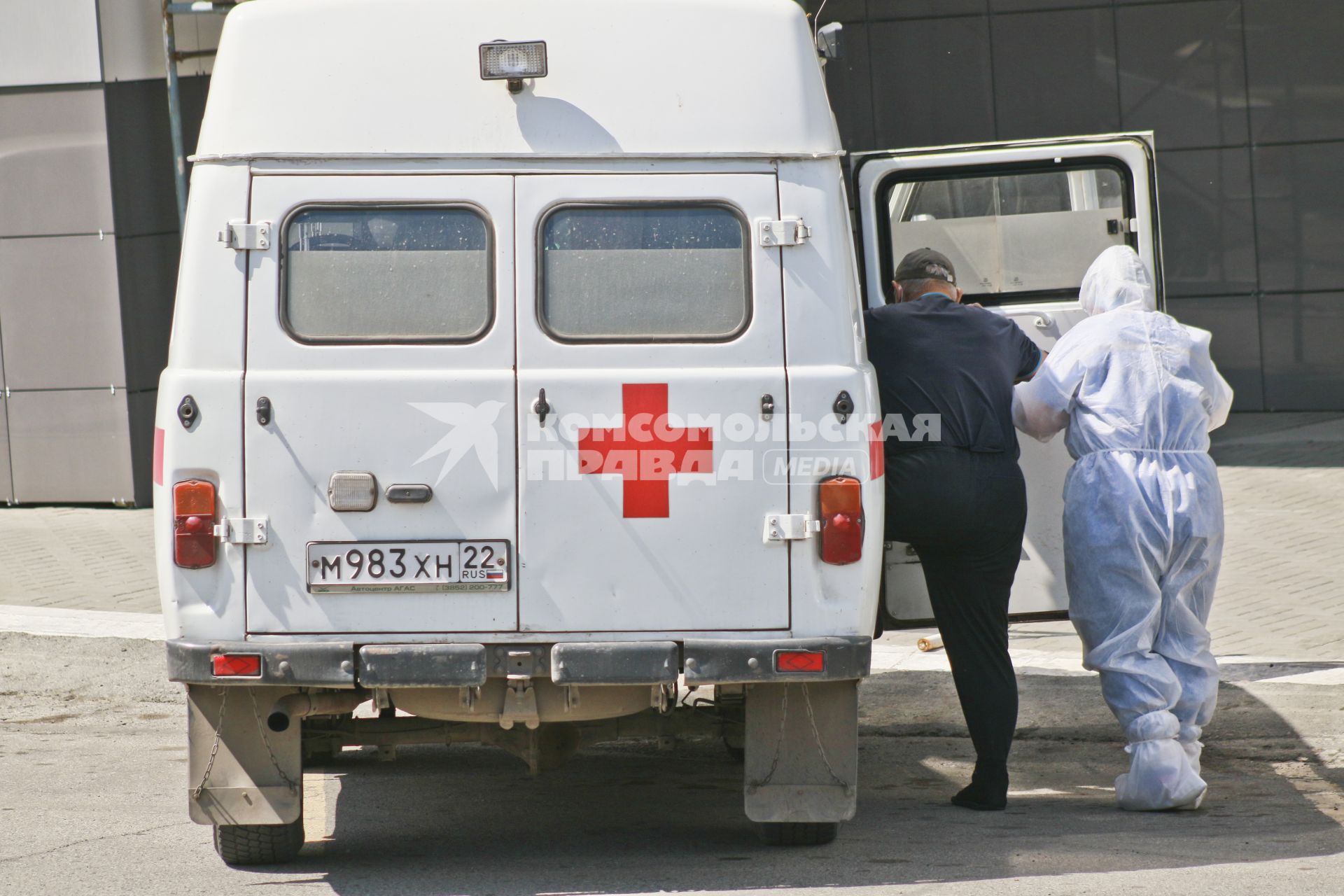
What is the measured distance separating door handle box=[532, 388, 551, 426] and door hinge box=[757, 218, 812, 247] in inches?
31.0

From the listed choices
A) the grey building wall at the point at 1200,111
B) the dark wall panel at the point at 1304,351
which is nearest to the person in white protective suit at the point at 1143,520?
the grey building wall at the point at 1200,111

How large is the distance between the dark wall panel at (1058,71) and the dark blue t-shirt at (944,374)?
31.4ft

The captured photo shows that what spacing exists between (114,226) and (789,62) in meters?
9.07

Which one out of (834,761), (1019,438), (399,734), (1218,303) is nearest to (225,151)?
(399,734)

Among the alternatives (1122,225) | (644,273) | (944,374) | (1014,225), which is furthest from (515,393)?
(1122,225)

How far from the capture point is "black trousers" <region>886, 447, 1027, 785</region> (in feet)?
17.0

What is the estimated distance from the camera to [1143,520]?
5.28 metres

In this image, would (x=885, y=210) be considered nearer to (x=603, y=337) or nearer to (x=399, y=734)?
(x=603, y=337)

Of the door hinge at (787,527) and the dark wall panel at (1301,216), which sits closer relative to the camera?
the door hinge at (787,527)

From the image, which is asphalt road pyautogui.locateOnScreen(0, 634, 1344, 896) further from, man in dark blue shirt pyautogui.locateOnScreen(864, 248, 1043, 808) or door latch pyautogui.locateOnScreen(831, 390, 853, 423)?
door latch pyautogui.locateOnScreen(831, 390, 853, 423)

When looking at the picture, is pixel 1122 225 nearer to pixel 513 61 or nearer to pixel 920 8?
pixel 513 61

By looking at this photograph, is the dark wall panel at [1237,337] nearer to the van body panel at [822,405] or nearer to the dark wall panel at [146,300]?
the dark wall panel at [146,300]

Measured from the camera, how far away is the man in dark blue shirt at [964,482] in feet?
17.1

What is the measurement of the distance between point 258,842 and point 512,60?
248cm
